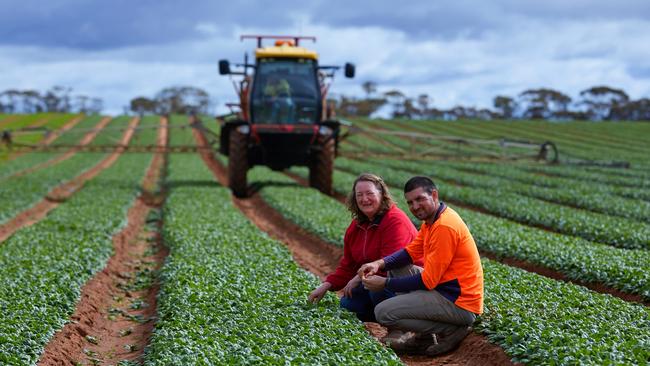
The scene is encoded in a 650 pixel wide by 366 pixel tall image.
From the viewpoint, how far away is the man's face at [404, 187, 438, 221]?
6707 mm

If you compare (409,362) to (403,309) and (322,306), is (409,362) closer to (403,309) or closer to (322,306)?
(403,309)

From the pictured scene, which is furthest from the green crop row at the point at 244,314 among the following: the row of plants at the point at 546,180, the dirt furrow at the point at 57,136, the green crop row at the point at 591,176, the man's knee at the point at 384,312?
the dirt furrow at the point at 57,136

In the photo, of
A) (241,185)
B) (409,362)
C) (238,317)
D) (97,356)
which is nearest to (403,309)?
(409,362)

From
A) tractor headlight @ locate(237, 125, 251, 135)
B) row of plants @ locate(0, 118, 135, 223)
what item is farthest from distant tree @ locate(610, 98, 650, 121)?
tractor headlight @ locate(237, 125, 251, 135)

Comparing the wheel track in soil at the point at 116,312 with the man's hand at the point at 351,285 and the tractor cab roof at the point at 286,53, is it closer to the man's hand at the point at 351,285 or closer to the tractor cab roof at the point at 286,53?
the man's hand at the point at 351,285

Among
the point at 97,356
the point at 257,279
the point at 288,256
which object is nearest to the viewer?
the point at 97,356

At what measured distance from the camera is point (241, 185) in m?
21.7

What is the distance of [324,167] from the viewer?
21.9m

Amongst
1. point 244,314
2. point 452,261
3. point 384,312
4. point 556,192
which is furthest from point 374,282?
point 556,192

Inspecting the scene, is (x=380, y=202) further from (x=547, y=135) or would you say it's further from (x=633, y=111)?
(x=633, y=111)

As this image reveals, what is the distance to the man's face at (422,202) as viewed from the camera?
6.71 meters

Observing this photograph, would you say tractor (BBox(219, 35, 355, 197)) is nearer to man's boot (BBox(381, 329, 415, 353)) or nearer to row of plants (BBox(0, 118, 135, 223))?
row of plants (BBox(0, 118, 135, 223))

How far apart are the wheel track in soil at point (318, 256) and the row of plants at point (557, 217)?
541 cm

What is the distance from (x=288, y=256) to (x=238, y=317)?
13.1ft
